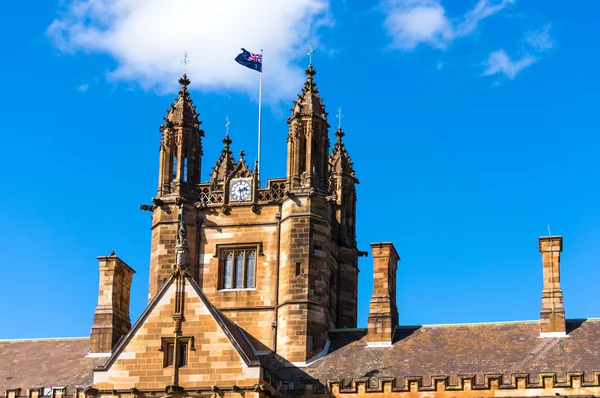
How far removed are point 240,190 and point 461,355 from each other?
13739 mm

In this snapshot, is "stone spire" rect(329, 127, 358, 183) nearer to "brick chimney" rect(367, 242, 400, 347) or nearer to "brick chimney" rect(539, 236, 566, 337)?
"brick chimney" rect(367, 242, 400, 347)

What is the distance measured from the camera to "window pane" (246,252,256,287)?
228ft

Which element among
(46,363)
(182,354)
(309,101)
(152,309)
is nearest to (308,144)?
(309,101)

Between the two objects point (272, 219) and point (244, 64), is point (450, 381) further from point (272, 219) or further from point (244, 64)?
point (244, 64)

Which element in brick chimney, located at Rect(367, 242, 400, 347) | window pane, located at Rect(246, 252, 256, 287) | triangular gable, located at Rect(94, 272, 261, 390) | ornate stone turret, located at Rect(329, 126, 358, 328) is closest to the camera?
triangular gable, located at Rect(94, 272, 261, 390)

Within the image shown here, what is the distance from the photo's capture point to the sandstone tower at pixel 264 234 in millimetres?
67812

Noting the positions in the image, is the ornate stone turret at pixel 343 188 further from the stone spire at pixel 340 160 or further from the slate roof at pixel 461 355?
the slate roof at pixel 461 355

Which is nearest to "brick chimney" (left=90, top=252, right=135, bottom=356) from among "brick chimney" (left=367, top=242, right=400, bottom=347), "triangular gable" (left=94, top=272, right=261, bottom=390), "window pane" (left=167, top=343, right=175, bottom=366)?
"triangular gable" (left=94, top=272, right=261, bottom=390)

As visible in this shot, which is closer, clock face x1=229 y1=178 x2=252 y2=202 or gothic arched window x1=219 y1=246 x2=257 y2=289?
gothic arched window x1=219 y1=246 x2=257 y2=289

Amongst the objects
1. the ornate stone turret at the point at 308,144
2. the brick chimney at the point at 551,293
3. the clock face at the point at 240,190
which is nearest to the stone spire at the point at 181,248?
the clock face at the point at 240,190

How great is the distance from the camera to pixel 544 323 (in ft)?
215

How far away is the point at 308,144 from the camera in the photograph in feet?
230

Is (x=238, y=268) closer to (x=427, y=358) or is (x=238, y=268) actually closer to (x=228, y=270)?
(x=228, y=270)

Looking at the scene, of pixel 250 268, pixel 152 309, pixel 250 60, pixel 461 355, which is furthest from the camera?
pixel 250 60
